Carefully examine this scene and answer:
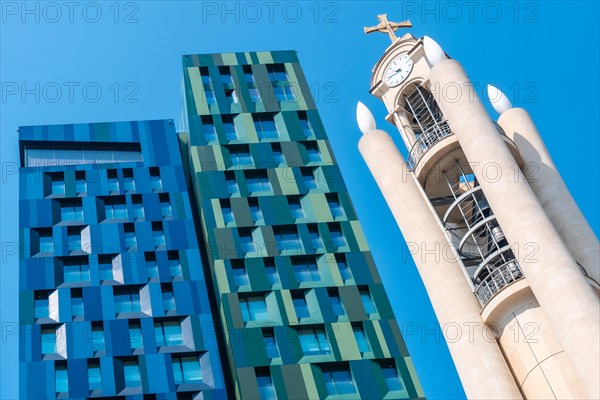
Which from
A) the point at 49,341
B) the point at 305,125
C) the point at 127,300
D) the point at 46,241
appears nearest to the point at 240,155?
the point at 305,125

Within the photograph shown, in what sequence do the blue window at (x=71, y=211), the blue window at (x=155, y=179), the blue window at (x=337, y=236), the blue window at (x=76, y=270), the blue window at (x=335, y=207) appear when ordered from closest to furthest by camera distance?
the blue window at (x=76, y=270)
the blue window at (x=337, y=236)
the blue window at (x=335, y=207)
the blue window at (x=71, y=211)
the blue window at (x=155, y=179)

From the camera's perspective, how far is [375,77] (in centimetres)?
8469

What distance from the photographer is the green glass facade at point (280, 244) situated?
273 feet

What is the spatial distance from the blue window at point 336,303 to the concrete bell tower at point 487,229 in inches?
453

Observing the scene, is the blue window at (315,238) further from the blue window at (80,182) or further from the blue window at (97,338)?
the blue window at (80,182)

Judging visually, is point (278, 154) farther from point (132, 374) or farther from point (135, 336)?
point (132, 374)

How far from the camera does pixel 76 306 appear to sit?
292 feet

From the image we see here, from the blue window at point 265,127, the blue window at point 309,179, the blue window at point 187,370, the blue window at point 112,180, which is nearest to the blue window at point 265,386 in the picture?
the blue window at point 187,370

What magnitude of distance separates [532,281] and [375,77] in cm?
2183

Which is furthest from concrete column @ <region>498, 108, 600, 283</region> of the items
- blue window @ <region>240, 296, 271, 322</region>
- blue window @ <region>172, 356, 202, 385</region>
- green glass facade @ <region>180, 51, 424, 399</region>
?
blue window @ <region>172, 356, 202, 385</region>

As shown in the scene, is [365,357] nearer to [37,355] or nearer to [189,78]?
[37,355]

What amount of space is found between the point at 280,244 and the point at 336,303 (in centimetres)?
640

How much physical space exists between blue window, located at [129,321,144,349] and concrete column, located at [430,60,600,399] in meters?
25.1

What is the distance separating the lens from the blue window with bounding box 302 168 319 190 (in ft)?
318
